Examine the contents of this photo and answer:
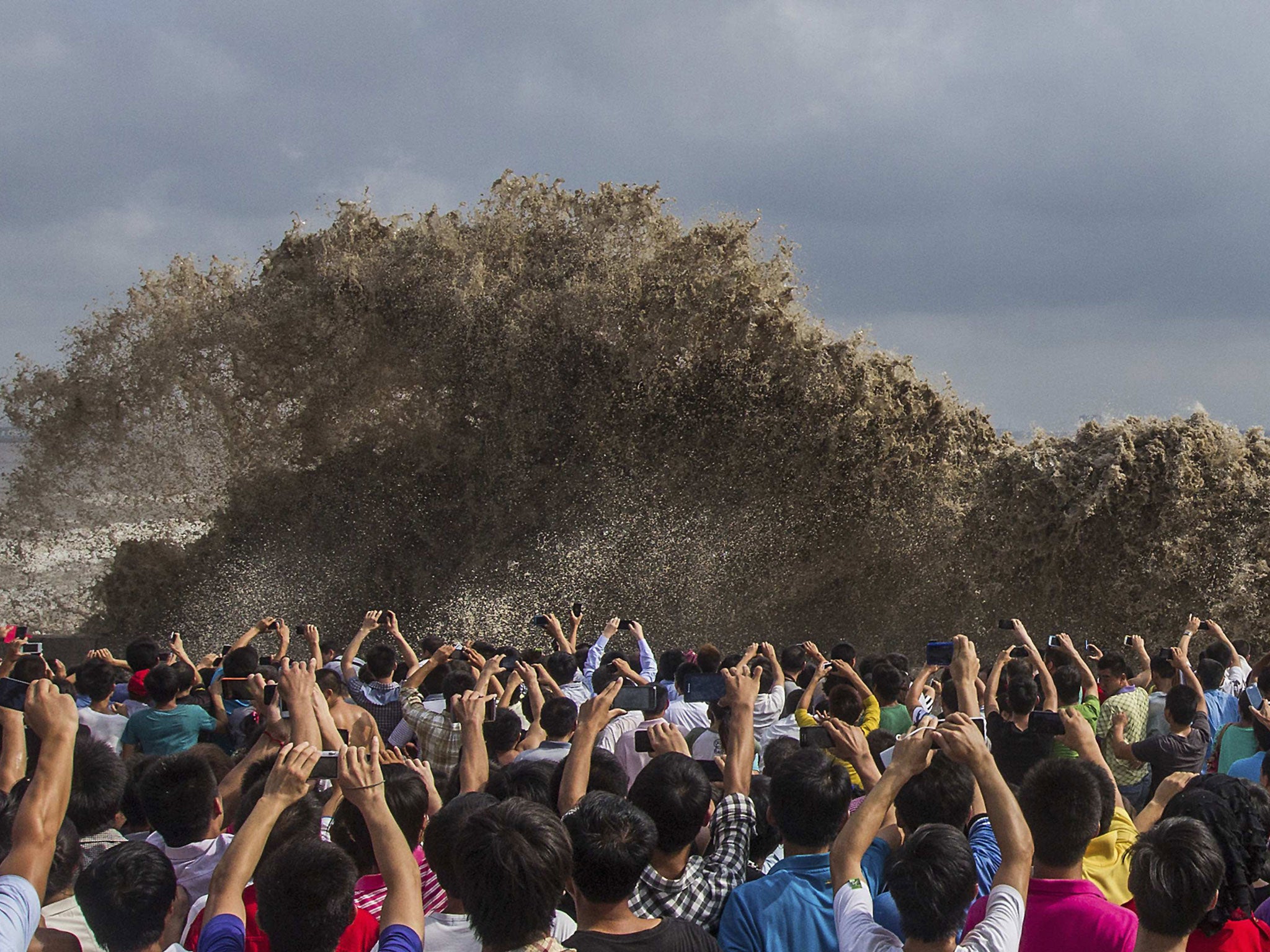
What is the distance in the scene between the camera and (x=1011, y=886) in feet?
9.12

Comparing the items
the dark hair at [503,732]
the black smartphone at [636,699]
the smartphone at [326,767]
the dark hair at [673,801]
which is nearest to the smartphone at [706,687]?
the black smartphone at [636,699]

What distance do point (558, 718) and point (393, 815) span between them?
1.82m

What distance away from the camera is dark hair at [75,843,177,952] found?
2.88 m

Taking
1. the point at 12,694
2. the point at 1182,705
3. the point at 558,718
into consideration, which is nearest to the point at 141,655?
the point at 12,694

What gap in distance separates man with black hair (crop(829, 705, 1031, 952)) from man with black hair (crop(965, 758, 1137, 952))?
10cm

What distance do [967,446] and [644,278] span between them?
4201 millimetres

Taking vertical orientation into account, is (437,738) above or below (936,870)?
below

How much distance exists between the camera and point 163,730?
5.83 meters

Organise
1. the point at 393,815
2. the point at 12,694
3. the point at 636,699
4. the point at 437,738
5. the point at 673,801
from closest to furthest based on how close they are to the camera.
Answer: the point at 673,801 → the point at 393,815 → the point at 636,699 → the point at 12,694 → the point at 437,738

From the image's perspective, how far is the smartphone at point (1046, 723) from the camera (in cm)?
423

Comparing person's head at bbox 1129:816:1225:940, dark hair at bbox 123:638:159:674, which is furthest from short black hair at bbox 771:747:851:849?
dark hair at bbox 123:638:159:674

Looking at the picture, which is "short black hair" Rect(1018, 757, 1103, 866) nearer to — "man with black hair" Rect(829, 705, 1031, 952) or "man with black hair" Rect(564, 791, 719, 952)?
"man with black hair" Rect(829, 705, 1031, 952)

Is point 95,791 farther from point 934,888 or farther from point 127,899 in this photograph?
point 934,888

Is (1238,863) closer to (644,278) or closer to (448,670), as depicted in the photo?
(448,670)
